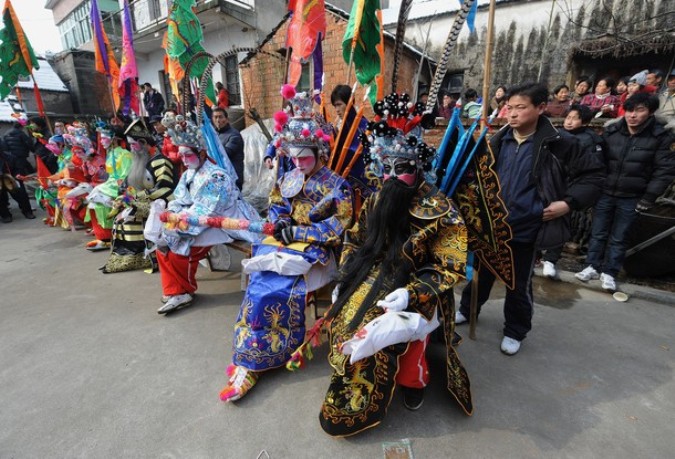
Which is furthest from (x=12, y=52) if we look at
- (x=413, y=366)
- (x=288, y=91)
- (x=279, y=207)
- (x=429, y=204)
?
(x=413, y=366)

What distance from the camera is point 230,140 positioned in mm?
4641

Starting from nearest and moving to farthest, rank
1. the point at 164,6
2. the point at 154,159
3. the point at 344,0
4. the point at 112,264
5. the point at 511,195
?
the point at 511,195
the point at 154,159
the point at 112,264
the point at 164,6
the point at 344,0

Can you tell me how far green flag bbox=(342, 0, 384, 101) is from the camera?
110 inches

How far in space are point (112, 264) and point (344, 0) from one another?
13.1 meters

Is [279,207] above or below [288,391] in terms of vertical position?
above

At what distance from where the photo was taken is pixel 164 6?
12.1m

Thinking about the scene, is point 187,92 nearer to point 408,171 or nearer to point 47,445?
point 408,171

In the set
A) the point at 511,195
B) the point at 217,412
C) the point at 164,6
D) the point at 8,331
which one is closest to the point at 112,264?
the point at 8,331

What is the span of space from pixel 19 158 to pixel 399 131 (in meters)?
9.93

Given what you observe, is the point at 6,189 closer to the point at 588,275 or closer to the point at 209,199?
the point at 209,199

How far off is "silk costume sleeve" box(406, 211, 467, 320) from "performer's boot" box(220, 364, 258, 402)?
4.07 feet

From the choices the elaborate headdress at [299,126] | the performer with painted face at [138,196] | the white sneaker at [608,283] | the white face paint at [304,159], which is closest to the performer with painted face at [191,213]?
the performer with painted face at [138,196]

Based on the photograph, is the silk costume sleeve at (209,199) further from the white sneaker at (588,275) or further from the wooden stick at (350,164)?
the white sneaker at (588,275)

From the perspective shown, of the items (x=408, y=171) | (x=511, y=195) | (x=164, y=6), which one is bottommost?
(x=511, y=195)
